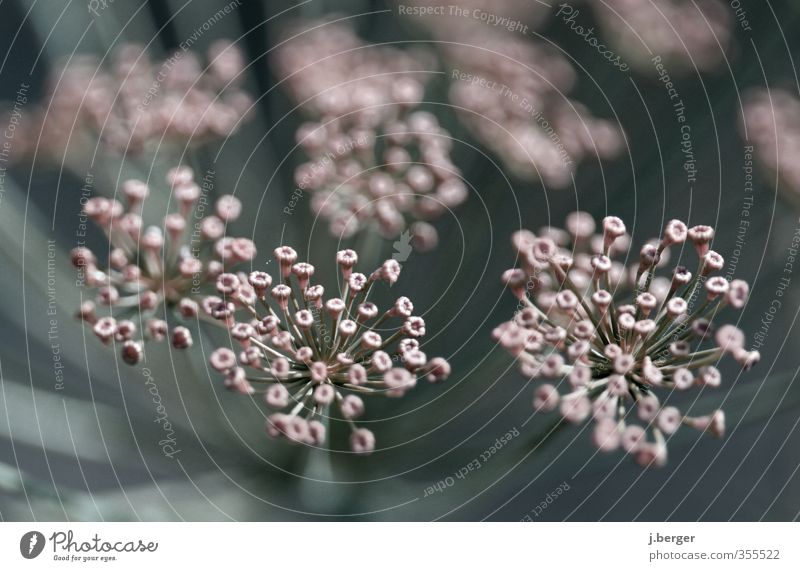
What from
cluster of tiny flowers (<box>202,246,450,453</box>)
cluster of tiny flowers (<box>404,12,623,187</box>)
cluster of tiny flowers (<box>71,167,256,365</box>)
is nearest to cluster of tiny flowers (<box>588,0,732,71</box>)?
cluster of tiny flowers (<box>404,12,623,187</box>)

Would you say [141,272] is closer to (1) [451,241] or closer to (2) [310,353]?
(2) [310,353]

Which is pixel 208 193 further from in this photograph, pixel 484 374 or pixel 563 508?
pixel 563 508

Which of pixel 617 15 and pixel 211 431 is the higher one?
pixel 617 15

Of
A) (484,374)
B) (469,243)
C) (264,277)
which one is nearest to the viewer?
Result: (264,277)

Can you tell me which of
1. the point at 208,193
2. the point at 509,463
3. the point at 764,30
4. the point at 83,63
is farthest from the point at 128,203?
the point at 764,30

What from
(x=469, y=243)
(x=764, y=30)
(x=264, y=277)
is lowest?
(x=264, y=277)

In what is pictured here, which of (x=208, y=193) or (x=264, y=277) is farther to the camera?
(x=208, y=193)

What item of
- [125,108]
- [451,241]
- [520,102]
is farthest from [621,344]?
[125,108]
